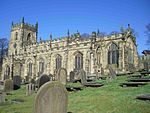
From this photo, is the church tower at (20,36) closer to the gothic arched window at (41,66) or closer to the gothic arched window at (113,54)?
the gothic arched window at (41,66)

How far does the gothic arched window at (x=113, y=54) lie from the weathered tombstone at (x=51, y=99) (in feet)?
101

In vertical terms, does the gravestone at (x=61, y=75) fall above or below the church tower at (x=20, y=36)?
below

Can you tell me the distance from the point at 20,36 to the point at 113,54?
33.6m

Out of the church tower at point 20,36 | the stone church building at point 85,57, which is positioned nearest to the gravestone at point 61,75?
the stone church building at point 85,57

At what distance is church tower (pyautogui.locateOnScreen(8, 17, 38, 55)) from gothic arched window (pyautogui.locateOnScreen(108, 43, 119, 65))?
29.9m

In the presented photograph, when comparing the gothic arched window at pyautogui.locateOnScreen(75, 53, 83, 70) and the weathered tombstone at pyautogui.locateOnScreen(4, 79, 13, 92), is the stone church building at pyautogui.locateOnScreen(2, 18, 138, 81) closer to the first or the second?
the gothic arched window at pyautogui.locateOnScreen(75, 53, 83, 70)

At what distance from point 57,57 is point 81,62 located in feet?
18.9

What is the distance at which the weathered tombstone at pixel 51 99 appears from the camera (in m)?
6.08

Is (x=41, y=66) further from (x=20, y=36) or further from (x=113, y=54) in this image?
(x=20, y=36)

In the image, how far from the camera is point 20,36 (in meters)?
61.3

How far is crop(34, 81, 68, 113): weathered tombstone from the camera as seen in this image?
6.08m

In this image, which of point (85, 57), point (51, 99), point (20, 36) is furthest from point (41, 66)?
point (51, 99)

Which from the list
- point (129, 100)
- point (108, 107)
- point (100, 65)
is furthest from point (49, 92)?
point (100, 65)

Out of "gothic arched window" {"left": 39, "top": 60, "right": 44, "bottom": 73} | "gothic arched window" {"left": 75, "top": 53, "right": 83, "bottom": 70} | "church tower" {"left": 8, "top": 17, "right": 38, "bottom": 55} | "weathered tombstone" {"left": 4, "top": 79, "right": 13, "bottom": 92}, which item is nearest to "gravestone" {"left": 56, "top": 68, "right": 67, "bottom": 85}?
"weathered tombstone" {"left": 4, "top": 79, "right": 13, "bottom": 92}
